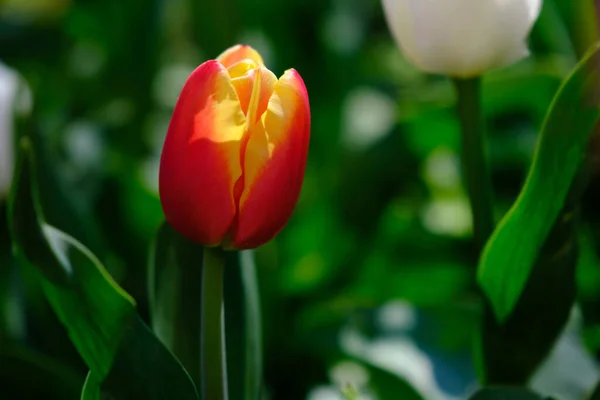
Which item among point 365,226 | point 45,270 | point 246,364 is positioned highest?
point 45,270

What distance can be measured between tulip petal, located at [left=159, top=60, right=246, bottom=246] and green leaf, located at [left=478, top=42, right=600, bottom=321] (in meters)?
0.14

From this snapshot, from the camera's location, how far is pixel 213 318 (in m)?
0.38

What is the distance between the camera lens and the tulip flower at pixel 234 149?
0.35 m

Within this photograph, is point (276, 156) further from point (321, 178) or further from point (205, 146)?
point (321, 178)

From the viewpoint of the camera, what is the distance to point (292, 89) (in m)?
0.35

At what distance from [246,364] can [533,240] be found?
160 millimetres

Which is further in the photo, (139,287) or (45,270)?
(139,287)

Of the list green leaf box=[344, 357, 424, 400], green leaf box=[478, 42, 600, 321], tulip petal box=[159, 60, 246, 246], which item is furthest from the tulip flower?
green leaf box=[344, 357, 424, 400]

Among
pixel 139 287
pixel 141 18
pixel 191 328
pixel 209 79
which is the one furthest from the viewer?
pixel 141 18

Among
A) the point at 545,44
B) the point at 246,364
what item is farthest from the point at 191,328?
the point at 545,44

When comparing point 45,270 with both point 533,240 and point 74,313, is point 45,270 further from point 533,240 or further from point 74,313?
point 533,240

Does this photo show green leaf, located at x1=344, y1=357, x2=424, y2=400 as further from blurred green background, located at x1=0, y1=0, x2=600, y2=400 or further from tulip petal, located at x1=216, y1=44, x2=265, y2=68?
tulip petal, located at x1=216, y1=44, x2=265, y2=68

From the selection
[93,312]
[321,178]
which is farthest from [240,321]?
[321,178]

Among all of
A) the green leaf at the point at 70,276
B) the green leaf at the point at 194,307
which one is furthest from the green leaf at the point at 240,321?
the green leaf at the point at 70,276
